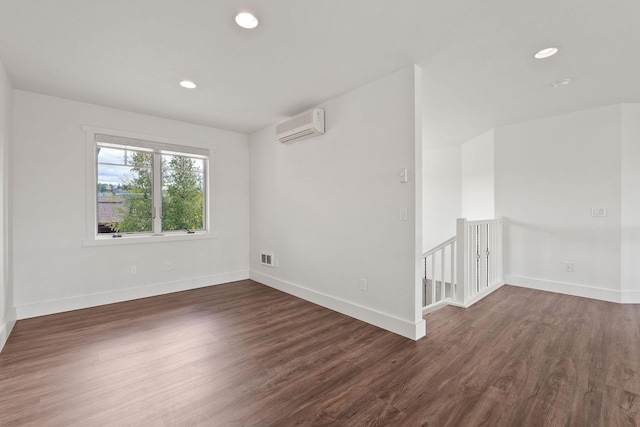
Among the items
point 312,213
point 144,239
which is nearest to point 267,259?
point 312,213

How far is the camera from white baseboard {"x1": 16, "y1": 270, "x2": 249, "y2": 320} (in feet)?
10.3

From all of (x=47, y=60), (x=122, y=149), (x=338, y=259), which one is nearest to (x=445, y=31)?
(x=338, y=259)

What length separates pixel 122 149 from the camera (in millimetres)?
3832

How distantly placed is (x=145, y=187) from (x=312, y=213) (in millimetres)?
2478

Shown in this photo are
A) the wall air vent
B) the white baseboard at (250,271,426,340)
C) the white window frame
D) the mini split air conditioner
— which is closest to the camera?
the white baseboard at (250,271,426,340)

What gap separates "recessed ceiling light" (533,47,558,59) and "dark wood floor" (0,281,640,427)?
252 centimetres

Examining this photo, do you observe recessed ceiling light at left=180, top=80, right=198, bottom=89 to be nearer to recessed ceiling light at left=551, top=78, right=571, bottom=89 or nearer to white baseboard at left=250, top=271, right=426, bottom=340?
white baseboard at left=250, top=271, right=426, bottom=340

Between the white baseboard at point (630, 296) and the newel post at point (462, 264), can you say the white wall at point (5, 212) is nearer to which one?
the newel post at point (462, 264)

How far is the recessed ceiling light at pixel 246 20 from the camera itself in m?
1.91

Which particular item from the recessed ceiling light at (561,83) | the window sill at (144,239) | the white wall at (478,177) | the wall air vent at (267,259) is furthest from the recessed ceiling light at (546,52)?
the window sill at (144,239)

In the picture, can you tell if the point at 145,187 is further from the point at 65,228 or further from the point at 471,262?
the point at 471,262

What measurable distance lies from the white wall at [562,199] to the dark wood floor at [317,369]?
0.70m

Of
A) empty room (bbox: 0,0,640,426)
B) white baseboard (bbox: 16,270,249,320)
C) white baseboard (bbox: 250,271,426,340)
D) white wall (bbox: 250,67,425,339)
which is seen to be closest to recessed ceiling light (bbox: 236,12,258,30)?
empty room (bbox: 0,0,640,426)

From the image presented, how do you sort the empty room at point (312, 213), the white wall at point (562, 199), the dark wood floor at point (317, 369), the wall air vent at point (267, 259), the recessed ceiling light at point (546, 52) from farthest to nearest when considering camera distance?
1. the wall air vent at point (267, 259)
2. the white wall at point (562, 199)
3. the recessed ceiling light at point (546, 52)
4. the empty room at point (312, 213)
5. the dark wood floor at point (317, 369)
